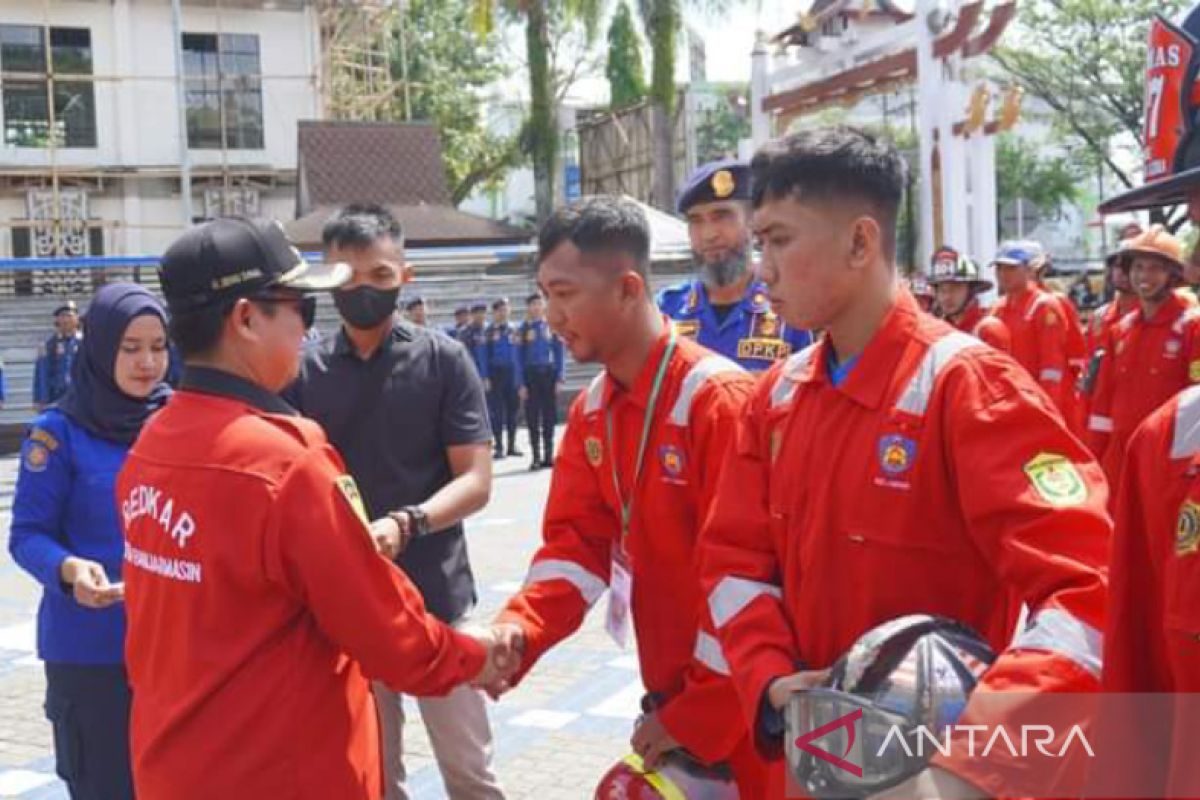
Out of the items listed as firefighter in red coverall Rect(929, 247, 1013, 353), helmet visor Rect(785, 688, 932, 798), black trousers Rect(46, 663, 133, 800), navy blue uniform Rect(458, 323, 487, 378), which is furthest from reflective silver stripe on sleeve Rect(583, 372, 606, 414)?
navy blue uniform Rect(458, 323, 487, 378)

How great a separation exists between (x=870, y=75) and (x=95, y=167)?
693 inches

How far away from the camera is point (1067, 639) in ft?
6.14

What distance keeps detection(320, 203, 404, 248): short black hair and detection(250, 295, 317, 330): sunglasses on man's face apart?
1.06 metres

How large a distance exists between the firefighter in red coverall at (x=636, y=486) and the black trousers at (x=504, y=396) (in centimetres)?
1324

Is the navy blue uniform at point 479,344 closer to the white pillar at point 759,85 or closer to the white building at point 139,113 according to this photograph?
the white pillar at point 759,85

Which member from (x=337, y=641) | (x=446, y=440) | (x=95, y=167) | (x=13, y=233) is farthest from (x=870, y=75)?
(x=337, y=641)

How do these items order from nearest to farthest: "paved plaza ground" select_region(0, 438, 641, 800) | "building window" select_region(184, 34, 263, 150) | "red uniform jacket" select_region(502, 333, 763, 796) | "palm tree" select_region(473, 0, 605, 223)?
"red uniform jacket" select_region(502, 333, 763, 796)
"paved plaza ground" select_region(0, 438, 641, 800)
"palm tree" select_region(473, 0, 605, 223)
"building window" select_region(184, 34, 263, 150)

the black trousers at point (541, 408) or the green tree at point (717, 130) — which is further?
the green tree at point (717, 130)

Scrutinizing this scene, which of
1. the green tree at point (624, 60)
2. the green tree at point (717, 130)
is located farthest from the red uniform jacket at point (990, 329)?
the green tree at point (717, 130)

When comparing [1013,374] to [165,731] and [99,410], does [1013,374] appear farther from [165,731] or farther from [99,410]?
[99,410]

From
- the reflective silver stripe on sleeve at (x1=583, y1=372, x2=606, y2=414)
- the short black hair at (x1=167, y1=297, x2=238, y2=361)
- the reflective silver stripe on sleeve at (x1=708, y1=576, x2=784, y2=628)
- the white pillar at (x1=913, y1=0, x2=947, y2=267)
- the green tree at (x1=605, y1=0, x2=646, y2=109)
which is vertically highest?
the green tree at (x1=605, y1=0, x2=646, y2=109)

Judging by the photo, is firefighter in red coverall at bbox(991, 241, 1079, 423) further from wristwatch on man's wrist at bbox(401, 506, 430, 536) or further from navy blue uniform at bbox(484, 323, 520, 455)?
navy blue uniform at bbox(484, 323, 520, 455)

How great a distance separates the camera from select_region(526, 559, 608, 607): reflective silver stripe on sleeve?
9.97 feet

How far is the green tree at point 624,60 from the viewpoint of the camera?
25312mm
